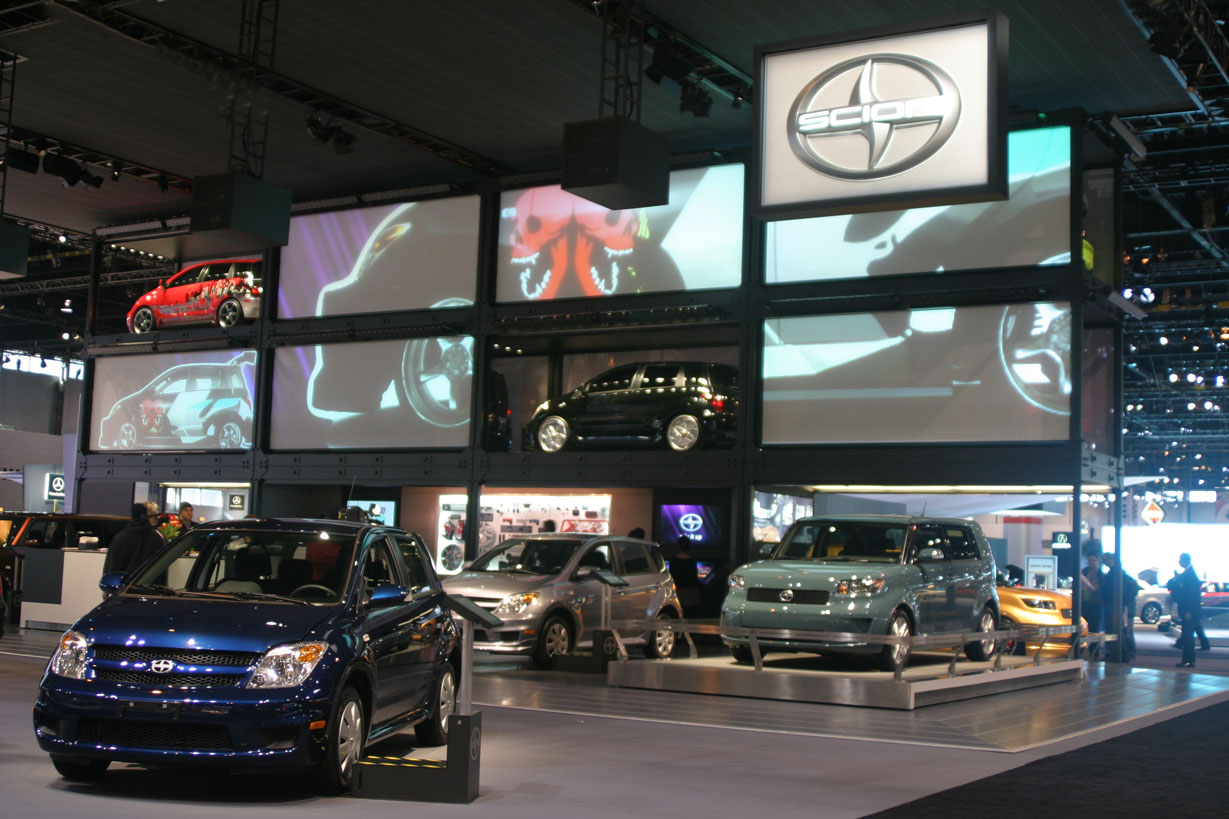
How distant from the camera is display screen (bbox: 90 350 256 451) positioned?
75.0 ft

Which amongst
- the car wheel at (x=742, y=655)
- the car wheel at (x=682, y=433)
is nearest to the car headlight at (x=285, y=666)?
the car wheel at (x=742, y=655)

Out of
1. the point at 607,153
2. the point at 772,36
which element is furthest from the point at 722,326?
the point at 607,153

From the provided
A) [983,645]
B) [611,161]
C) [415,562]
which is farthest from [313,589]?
[983,645]

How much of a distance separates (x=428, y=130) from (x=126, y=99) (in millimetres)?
4401

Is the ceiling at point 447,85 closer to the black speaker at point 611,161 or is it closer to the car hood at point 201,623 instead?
the black speaker at point 611,161

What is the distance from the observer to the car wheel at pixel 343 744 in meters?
6.59

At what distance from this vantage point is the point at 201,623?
662 centimetres

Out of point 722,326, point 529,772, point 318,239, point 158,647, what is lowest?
point 529,772

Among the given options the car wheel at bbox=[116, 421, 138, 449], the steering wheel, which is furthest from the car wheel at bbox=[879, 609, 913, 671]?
the car wheel at bbox=[116, 421, 138, 449]

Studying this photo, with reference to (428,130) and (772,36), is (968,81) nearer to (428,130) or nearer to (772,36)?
(772,36)

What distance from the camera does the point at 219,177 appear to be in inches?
583

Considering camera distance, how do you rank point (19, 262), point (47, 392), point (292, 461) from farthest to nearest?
point (47, 392) → point (292, 461) → point (19, 262)

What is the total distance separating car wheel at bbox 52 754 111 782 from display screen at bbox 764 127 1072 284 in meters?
13.1

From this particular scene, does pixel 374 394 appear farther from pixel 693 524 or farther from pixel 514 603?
pixel 514 603
